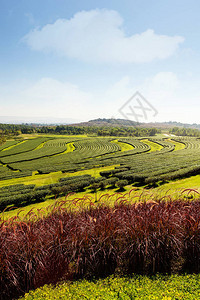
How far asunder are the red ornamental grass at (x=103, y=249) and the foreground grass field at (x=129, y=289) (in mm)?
284

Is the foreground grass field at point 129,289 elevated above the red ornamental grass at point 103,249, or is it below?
below

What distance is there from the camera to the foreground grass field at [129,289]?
414cm

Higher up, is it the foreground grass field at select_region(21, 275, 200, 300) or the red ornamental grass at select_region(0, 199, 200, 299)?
the red ornamental grass at select_region(0, 199, 200, 299)

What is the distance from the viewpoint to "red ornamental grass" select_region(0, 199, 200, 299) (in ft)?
15.9

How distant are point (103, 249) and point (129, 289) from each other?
1150 millimetres

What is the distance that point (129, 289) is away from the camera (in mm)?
4387

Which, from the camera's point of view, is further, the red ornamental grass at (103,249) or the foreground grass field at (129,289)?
the red ornamental grass at (103,249)

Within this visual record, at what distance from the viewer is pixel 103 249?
5.02 meters

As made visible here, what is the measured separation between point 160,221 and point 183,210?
1.80 meters

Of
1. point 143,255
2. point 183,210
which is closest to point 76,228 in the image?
point 143,255

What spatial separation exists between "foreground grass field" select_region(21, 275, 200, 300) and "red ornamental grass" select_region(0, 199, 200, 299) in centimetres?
28

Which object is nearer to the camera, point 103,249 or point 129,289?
point 129,289

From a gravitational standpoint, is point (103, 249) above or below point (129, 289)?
above

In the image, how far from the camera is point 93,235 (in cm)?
525
